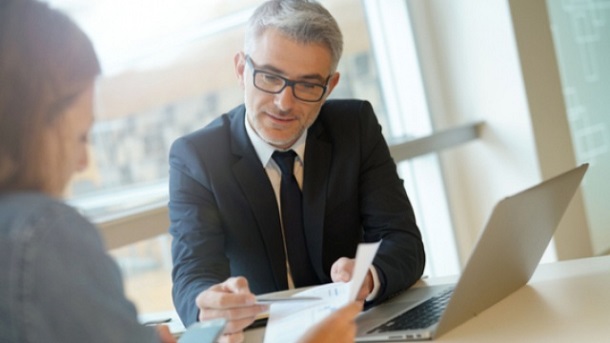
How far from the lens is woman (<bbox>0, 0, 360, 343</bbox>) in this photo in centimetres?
83

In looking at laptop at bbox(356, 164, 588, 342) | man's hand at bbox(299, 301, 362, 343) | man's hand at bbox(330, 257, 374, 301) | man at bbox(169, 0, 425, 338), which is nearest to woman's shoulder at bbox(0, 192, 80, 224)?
man's hand at bbox(299, 301, 362, 343)

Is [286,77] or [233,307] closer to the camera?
[233,307]

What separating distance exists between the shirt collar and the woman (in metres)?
1.23

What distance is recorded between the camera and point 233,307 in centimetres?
162

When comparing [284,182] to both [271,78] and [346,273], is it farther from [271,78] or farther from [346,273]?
[346,273]

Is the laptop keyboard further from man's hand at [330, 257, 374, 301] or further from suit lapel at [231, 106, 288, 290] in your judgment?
suit lapel at [231, 106, 288, 290]

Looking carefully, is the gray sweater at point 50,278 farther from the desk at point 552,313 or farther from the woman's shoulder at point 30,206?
the desk at point 552,313

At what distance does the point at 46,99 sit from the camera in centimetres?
89

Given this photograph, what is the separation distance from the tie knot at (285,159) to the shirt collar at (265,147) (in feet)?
0.04

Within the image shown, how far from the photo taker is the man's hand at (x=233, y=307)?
63.7 inches

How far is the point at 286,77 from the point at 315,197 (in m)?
0.32

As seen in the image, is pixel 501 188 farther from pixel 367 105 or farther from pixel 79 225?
pixel 79 225

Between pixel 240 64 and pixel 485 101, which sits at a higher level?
pixel 240 64

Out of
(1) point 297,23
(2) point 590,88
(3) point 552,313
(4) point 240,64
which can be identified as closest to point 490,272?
(3) point 552,313
